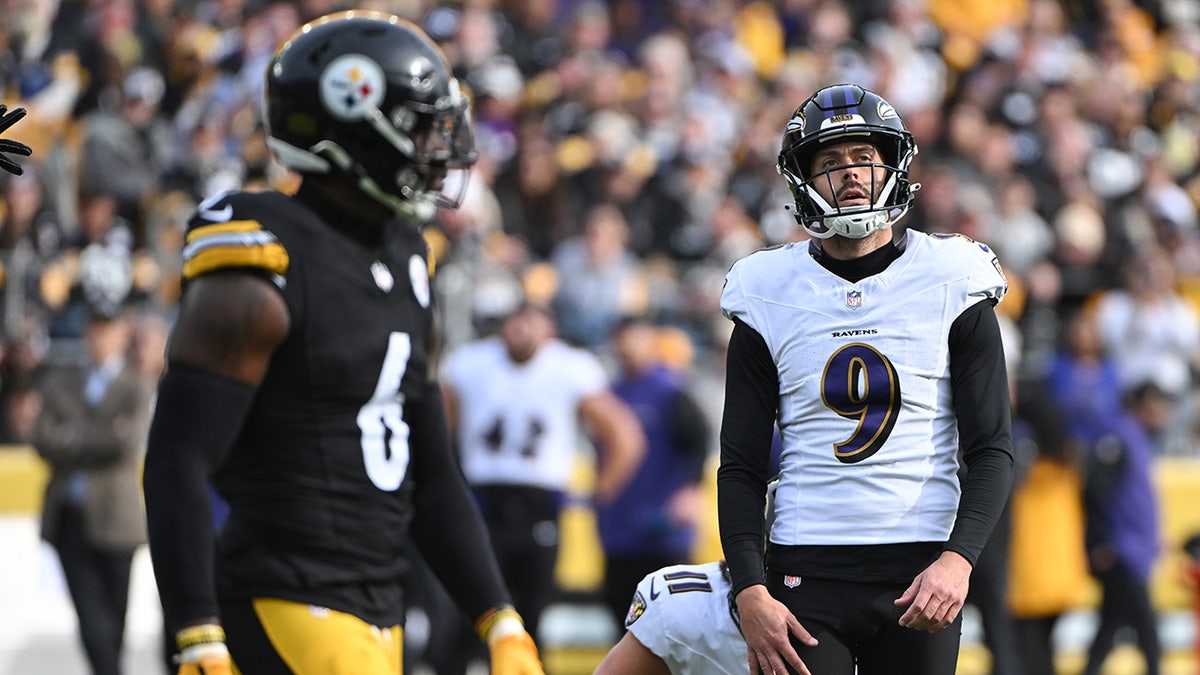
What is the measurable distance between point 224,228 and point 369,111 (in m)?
0.40

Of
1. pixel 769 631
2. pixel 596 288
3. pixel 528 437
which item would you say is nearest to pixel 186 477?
pixel 769 631

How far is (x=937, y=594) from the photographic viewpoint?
142 inches

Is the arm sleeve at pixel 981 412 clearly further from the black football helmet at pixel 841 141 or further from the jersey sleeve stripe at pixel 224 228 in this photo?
the jersey sleeve stripe at pixel 224 228

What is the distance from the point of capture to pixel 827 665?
12.3 ft

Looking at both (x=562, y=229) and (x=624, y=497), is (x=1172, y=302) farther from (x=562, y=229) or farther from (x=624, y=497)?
(x=624, y=497)

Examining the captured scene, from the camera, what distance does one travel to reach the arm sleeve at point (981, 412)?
3.74 meters

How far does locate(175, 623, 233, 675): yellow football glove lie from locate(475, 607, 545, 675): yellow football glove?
1.97ft

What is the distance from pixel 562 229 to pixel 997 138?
3.85 meters

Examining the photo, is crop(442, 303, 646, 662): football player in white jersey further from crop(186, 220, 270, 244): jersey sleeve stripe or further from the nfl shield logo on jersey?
crop(186, 220, 270, 244): jersey sleeve stripe

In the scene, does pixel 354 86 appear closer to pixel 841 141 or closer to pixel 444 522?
pixel 444 522

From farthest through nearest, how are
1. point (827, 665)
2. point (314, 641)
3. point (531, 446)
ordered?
point (531, 446) < point (827, 665) < point (314, 641)

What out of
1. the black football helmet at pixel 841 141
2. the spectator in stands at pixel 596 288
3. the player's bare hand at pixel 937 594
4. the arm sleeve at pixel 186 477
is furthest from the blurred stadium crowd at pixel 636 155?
the player's bare hand at pixel 937 594

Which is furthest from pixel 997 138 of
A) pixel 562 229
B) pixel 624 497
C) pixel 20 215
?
pixel 20 215

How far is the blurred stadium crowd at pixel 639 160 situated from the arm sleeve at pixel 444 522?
18.0 ft
